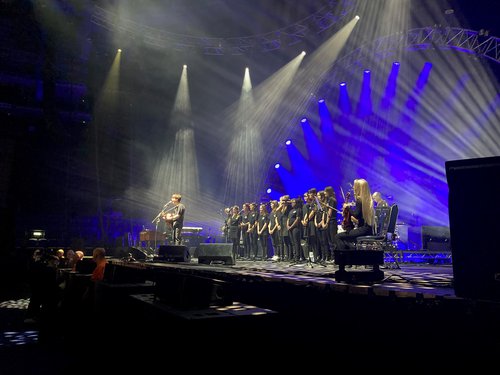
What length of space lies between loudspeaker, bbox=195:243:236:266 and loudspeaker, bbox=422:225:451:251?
7.90m

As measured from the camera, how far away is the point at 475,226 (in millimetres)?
2785

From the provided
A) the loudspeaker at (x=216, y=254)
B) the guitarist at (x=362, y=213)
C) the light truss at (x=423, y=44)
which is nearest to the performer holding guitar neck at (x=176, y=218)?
the loudspeaker at (x=216, y=254)

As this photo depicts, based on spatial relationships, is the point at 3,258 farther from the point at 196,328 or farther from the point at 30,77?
the point at 196,328

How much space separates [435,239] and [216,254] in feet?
27.8

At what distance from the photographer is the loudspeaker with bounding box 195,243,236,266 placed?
8742mm

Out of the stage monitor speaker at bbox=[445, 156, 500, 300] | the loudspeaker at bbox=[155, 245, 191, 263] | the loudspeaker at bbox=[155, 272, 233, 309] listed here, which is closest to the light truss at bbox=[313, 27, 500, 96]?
the loudspeaker at bbox=[155, 245, 191, 263]

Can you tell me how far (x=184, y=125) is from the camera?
20172mm

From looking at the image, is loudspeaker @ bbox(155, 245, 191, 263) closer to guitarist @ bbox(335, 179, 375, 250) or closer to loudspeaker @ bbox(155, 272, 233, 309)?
guitarist @ bbox(335, 179, 375, 250)

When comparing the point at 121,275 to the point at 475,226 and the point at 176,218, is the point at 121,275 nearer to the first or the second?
the point at 475,226

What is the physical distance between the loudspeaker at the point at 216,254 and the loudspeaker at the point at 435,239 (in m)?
7.90

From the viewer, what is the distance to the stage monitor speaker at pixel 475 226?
2703 millimetres

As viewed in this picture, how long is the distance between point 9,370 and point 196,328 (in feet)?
14.6

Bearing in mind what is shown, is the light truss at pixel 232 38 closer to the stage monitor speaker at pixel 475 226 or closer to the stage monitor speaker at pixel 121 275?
the stage monitor speaker at pixel 475 226

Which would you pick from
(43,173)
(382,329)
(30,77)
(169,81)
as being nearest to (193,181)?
(169,81)
